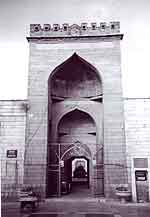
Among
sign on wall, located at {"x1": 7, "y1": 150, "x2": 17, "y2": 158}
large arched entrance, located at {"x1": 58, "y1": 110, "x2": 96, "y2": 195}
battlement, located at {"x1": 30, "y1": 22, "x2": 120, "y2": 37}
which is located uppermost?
battlement, located at {"x1": 30, "y1": 22, "x2": 120, "y2": 37}

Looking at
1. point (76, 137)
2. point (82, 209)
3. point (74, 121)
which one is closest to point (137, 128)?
point (76, 137)

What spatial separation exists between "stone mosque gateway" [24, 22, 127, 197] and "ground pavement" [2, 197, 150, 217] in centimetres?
44

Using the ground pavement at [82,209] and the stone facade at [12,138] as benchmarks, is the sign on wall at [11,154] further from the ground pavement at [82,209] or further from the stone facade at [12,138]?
the ground pavement at [82,209]

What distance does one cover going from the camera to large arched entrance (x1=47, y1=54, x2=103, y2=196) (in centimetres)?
663

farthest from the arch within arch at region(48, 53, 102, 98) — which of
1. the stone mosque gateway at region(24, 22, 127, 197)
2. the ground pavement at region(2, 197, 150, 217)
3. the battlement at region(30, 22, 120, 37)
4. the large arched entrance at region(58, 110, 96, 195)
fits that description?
the ground pavement at region(2, 197, 150, 217)

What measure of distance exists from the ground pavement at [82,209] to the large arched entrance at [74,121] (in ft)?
1.90

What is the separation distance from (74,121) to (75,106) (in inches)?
20.1

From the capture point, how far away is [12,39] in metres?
5.21

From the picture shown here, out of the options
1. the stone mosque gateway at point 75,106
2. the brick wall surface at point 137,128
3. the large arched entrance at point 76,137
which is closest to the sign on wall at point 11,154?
the stone mosque gateway at point 75,106

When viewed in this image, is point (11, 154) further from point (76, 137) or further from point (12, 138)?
point (76, 137)

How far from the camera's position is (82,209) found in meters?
5.13

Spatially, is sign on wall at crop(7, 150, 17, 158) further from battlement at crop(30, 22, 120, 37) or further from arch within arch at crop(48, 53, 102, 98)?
battlement at crop(30, 22, 120, 37)

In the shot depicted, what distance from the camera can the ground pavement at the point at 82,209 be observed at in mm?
4590

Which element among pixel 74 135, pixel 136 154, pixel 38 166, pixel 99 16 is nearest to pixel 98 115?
pixel 74 135
